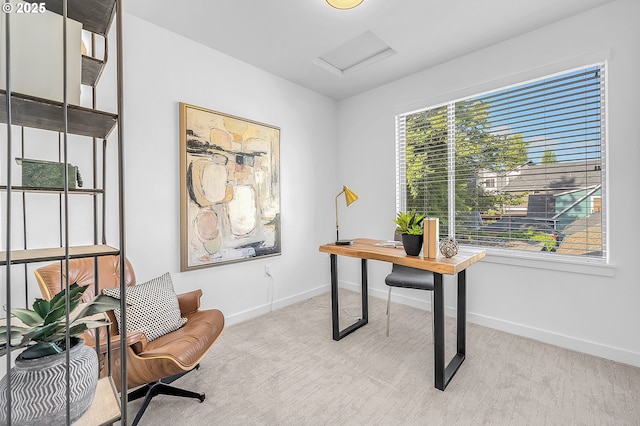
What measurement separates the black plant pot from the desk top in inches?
2.0

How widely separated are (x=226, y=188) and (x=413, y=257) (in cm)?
183

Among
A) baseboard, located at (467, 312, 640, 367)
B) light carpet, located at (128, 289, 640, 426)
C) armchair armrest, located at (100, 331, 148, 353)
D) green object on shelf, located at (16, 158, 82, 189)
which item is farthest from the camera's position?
baseboard, located at (467, 312, 640, 367)

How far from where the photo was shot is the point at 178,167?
247 cm

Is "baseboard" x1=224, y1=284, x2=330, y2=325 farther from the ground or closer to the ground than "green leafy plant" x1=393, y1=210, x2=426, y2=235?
closer to the ground

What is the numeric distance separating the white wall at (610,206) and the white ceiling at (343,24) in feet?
0.52

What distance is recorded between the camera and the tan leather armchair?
140 centimetres

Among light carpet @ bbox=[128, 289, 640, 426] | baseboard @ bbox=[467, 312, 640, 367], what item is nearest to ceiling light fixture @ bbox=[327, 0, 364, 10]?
light carpet @ bbox=[128, 289, 640, 426]

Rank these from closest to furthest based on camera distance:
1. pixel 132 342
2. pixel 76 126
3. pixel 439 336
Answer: pixel 76 126 → pixel 132 342 → pixel 439 336

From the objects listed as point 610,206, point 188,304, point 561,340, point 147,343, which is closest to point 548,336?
point 561,340

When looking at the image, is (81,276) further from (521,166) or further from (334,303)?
(521,166)

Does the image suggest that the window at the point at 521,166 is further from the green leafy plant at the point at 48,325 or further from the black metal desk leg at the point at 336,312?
the green leafy plant at the point at 48,325

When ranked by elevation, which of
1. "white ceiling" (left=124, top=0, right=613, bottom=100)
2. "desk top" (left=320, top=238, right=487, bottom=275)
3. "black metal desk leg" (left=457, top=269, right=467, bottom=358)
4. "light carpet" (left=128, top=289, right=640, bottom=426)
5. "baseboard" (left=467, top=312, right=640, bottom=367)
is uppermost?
"white ceiling" (left=124, top=0, right=613, bottom=100)

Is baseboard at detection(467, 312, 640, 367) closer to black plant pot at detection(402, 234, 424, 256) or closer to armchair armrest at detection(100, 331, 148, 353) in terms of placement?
black plant pot at detection(402, 234, 424, 256)

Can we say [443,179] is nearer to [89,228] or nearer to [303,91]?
[303,91]
